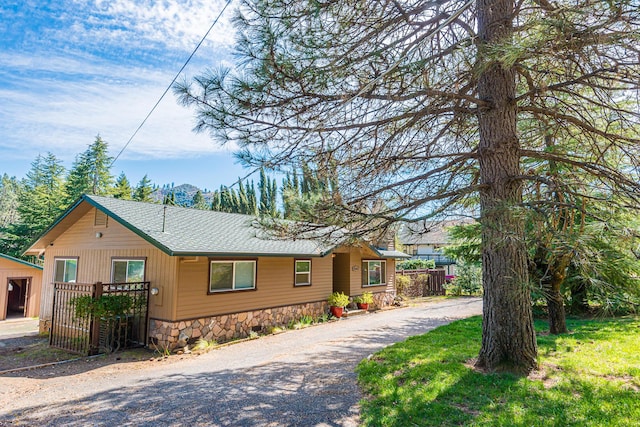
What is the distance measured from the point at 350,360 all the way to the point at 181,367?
345 centimetres

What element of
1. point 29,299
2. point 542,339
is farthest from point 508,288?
point 29,299

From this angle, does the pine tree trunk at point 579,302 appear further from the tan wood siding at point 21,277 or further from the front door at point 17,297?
the front door at point 17,297

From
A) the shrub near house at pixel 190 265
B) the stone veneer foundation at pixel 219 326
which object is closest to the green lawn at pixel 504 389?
the shrub near house at pixel 190 265

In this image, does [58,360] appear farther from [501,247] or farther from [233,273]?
[501,247]

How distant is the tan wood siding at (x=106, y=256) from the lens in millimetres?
8875

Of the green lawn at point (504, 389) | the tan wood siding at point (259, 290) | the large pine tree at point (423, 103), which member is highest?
the large pine tree at point (423, 103)

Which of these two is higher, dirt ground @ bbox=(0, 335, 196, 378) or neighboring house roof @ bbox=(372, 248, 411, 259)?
neighboring house roof @ bbox=(372, 248, 411, 259)

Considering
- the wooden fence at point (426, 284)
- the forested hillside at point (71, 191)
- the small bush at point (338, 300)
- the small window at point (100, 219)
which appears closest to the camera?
the small window at point (100, 219)

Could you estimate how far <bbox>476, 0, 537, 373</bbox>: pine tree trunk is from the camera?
16.0 feet

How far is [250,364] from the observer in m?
7.15

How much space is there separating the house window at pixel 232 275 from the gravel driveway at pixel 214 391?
1764 mm

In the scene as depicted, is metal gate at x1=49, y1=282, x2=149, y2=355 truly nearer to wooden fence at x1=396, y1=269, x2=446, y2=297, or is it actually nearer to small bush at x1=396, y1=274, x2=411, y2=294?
small bush at x1=396, y1=274, x2=411, y2=294

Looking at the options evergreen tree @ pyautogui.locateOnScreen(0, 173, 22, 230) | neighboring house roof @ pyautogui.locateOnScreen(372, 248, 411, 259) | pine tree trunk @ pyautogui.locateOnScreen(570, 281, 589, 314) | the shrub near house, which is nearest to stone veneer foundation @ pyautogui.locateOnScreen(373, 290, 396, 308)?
neighboring house roof @ pyautogui.locateOnScreen(372, 248, 411, 259)

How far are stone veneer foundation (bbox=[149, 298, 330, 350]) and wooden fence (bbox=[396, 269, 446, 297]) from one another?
9.42 meters
